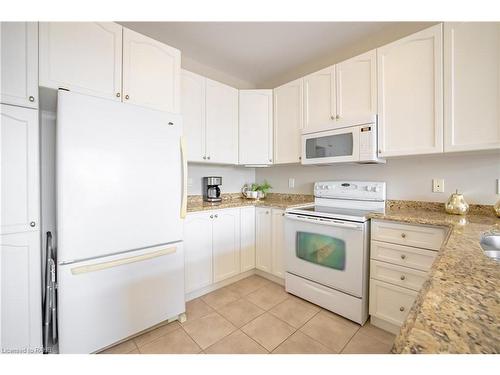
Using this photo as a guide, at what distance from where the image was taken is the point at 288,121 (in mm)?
2424

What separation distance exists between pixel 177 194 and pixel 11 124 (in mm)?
975

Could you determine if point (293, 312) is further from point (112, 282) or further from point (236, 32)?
point (236, 32)

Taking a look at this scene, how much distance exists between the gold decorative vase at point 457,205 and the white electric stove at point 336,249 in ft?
1.55

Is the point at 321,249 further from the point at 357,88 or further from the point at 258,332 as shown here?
the point at 357,88

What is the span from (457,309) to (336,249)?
1.36m

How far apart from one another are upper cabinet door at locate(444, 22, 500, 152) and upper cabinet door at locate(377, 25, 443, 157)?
0.05 meters

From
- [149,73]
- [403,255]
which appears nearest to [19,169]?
[149,73]

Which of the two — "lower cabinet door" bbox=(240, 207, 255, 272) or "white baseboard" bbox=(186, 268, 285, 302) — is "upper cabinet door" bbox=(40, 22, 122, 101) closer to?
"lower cabinet door" bbox=(240, 207, 255, 272)

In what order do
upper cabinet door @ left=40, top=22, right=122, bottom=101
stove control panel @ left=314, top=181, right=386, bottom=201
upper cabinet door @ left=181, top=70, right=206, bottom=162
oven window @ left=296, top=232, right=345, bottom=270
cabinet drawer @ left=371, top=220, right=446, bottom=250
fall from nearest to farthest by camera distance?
upper cabinet door @ left=40, top=22, right=122, bottom=101 < cabinet drawer @ left=371, top=220, right=446, bottom=250 < oven window @ left=296, top=232, right=345, bottom=270 < stove control panel @ left=314, top=181, right=386, bottom=201 < upper cabinet door @ left=181, top=70, right=206, bottom=162

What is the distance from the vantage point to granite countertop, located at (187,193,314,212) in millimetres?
2121

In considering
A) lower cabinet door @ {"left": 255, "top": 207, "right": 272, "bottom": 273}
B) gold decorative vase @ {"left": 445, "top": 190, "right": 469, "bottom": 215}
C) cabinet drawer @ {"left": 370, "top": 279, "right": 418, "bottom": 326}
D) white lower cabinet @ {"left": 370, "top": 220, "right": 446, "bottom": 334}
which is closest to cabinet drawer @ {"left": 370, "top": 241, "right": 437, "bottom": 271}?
white lower cabinet @ {"left": 370, "top": 220, "right": 446, "bottom": 334}

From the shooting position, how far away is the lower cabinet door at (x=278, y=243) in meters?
2.24

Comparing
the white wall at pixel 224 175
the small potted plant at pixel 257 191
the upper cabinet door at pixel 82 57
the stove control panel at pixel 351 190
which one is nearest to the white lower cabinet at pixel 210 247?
the small potted plant at pixel 257 191

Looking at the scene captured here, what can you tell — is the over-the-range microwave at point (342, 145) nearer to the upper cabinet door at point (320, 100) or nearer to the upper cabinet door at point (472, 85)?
the upper cabinet door at point (320, 100)
